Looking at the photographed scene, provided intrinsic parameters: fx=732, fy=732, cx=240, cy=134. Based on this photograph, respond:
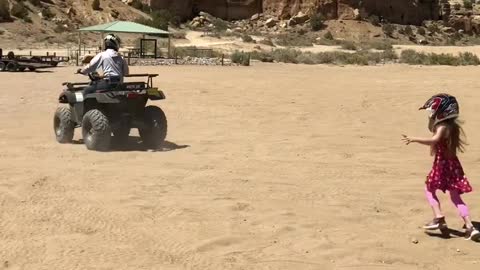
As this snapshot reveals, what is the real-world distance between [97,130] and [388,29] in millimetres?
65628

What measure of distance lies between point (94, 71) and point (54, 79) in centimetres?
1422

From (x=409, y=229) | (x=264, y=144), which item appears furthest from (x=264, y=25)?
(x=409, y=229)

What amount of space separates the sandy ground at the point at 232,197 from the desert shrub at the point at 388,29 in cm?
5862

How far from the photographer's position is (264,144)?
11.0 meters

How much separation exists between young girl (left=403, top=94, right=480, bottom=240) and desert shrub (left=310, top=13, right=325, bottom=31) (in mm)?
66347

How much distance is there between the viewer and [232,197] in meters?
7.31

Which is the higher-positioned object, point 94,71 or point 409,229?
point 94,71

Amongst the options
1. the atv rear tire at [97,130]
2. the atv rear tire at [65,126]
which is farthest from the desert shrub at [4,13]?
the atv rear tire at [97,130]

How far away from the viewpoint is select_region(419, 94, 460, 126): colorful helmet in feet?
19.6

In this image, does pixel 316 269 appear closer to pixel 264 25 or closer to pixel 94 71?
pixel 94 71

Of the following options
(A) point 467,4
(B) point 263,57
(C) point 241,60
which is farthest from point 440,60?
(A) point 467,4

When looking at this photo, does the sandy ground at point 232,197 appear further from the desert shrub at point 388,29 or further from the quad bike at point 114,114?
the desert shrub at point 388,29

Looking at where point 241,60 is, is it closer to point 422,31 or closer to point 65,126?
point 65,126

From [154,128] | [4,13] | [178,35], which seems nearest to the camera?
[154,128]
